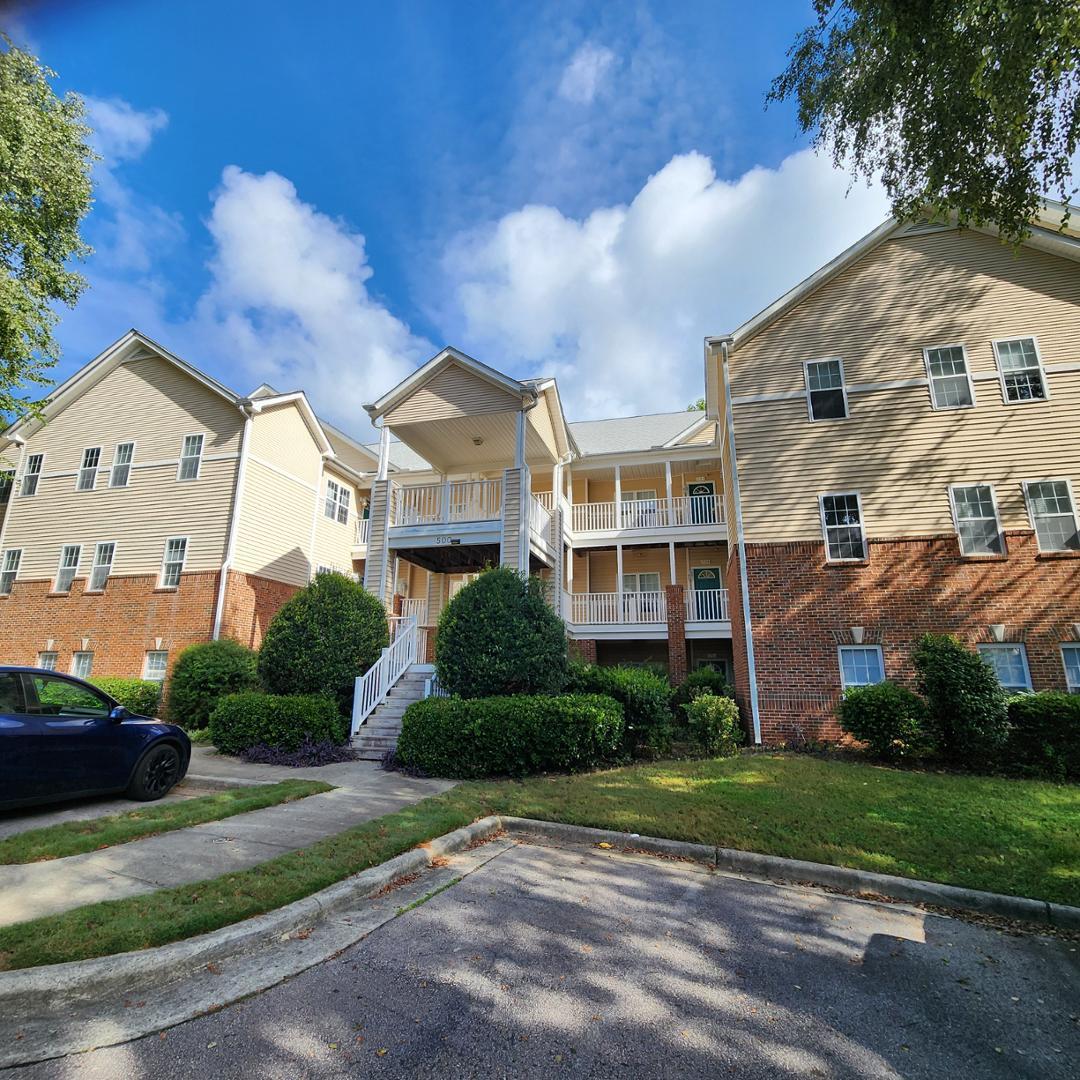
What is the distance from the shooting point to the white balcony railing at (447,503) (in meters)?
15.0

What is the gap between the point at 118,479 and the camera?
1861 centimetres

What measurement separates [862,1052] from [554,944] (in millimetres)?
1751

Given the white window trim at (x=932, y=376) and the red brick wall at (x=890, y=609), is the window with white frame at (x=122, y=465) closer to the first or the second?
the red brick wall at (x=890, y=609)

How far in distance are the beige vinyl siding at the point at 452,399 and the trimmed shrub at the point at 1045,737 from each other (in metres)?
11.8

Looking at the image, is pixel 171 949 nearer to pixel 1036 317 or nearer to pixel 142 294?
pixel 142 294

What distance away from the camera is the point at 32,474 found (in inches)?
773

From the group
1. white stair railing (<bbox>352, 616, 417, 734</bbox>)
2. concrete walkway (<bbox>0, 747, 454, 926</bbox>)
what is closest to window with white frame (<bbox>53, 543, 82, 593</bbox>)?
white stair railing (<bbox>352, 616, 417, 734</bbox>)

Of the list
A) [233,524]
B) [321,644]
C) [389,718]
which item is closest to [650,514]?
[389,718]

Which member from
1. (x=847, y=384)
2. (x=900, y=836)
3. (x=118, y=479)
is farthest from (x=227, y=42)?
(x=118, y=479)

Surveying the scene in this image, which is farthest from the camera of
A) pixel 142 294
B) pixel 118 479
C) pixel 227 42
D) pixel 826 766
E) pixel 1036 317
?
pixel 118 479

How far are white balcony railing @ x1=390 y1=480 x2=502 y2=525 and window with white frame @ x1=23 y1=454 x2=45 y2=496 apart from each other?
13334 mm

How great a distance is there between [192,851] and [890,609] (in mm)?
12375

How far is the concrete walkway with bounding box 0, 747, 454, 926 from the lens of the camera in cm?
426

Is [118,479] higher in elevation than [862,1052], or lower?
higher
